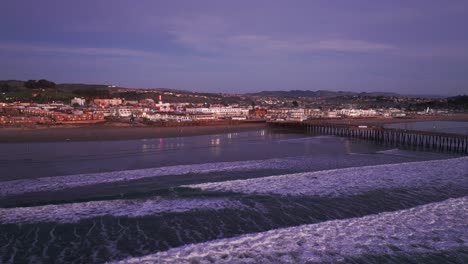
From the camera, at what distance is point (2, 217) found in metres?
12.0

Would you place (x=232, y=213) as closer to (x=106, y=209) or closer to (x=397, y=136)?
(x=106, y=209)

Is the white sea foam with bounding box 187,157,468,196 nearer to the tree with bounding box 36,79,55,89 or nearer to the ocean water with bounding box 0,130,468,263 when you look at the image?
the ocean water with bounding box 0,130,468,263

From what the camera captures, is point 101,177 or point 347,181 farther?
point 101,177

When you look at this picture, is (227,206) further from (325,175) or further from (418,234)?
(325,175)

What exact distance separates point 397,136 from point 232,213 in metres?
36.2

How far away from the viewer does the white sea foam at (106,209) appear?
12016 mm

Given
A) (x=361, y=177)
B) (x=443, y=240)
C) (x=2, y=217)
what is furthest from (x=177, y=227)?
(x=361, y=177)

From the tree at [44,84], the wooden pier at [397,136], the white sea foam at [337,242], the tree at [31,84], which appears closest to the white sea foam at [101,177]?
the white sea foam at [337,242]

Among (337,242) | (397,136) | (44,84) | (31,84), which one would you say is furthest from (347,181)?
(44,84)

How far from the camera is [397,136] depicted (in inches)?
1750

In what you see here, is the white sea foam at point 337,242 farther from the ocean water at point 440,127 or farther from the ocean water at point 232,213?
the ocean water at point 440,127

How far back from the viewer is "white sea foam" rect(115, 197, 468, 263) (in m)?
8.99

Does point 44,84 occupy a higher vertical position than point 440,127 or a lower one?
higher

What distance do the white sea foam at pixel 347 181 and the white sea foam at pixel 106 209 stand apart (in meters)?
2.13
